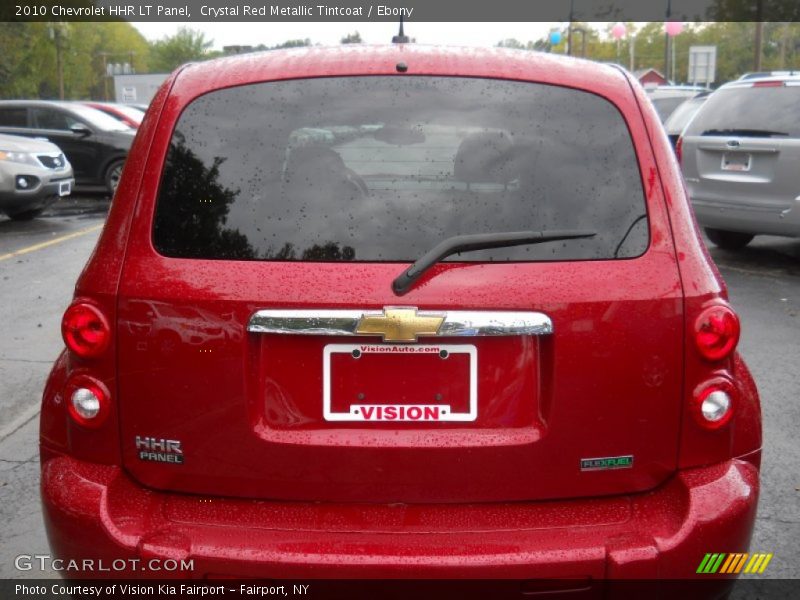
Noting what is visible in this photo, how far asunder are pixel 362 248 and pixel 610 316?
63 centimetres

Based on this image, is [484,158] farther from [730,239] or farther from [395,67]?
[730,239]

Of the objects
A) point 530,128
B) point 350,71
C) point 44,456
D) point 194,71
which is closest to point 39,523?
point 44,456

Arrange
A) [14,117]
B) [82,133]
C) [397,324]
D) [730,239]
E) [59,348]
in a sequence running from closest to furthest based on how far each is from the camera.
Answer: [397,324] < [59,348] < [730,239] < [82,133] < [14,117]

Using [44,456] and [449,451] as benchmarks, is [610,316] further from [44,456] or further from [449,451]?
[44,456]

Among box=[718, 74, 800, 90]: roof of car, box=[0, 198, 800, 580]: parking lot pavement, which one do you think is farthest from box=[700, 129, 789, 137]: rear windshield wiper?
box=[0, 198, 800, 580]: parking lot pavement

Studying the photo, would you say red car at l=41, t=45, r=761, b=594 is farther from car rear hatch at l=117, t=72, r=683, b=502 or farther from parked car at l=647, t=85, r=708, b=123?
parked car at l=647, t=85, r=708, b=123

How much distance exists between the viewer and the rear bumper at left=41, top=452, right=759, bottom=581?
7.77 ft

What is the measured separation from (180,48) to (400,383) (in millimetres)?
109633

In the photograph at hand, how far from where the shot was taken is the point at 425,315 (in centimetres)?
242

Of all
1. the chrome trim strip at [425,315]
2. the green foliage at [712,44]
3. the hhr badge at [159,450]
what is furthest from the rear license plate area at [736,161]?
the green foliage at [712,44]

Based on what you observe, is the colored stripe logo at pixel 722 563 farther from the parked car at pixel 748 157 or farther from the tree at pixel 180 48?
the tree at pixel 180 48

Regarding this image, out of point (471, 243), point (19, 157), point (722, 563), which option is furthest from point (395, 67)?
point (19, 157)

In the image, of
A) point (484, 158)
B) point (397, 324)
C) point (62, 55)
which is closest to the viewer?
point (397, 324)

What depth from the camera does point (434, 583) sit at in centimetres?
237
